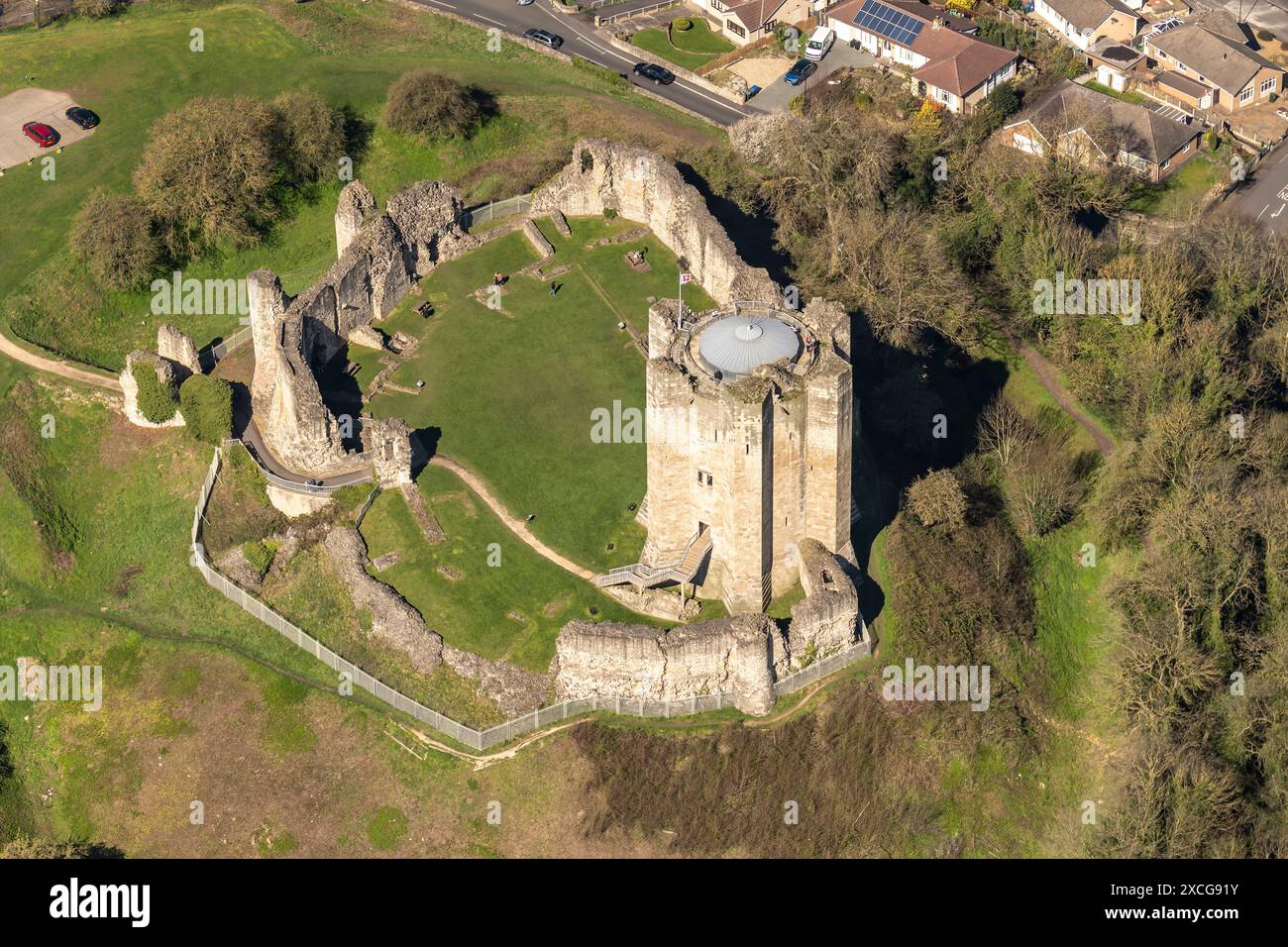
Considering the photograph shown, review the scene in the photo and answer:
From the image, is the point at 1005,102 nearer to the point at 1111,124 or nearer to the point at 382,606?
the point at 1111,124

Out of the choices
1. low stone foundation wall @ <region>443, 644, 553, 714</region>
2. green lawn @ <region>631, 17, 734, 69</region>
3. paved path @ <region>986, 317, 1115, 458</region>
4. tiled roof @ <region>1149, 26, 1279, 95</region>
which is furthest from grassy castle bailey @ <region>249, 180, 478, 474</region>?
tiled roof @ <region>1149, 26, 1279, 95</region>

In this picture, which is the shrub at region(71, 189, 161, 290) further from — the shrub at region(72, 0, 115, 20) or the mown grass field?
the shrub at region(72, 0, 115, 20)

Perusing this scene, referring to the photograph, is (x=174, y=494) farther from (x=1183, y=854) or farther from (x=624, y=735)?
(x=1183, y=854)

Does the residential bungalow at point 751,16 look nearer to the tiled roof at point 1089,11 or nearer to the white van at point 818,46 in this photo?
the white van at point 818,46

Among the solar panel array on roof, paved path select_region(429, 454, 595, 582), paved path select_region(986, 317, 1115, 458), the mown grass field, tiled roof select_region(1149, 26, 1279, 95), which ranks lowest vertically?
the mown grass field

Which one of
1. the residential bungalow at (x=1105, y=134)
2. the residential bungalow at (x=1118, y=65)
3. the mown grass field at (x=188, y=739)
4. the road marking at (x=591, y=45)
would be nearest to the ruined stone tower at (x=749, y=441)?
the mown grass field at (x=188, y=739)

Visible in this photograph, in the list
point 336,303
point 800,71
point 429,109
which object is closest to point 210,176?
point 429,109
